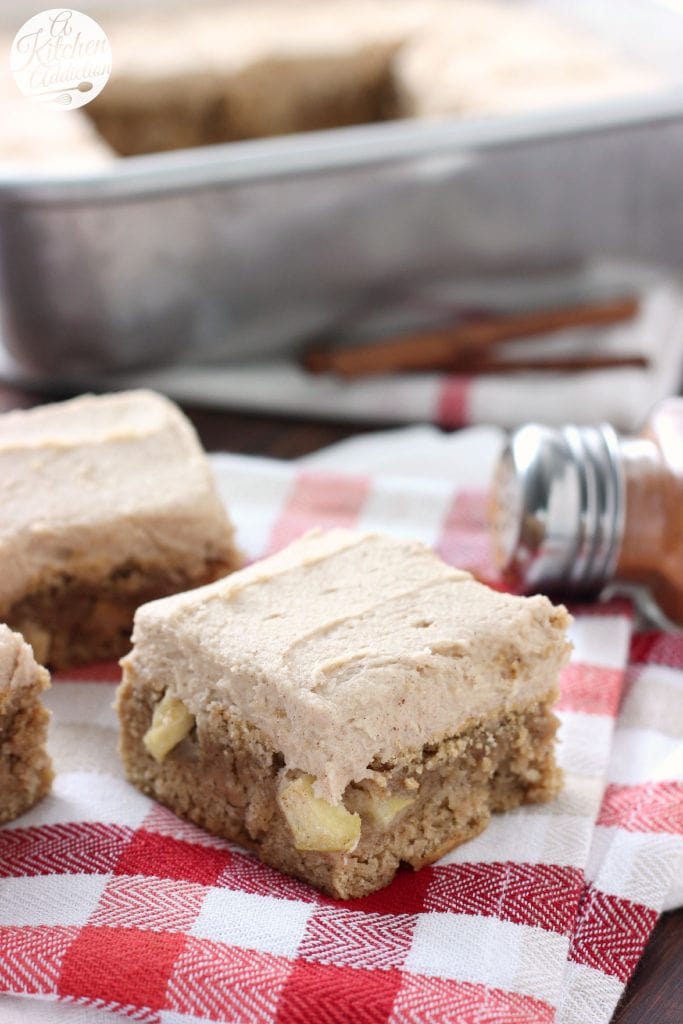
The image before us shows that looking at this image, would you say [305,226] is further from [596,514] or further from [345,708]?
[345,708]

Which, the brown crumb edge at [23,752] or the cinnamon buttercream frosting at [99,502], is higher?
the cinnamon buttercream frosting at [99,502]

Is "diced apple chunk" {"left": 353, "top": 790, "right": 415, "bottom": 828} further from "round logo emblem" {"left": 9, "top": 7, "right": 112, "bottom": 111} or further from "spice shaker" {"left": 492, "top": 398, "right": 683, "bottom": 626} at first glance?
"round logo emblem" {"left": 9, "top": 7, "right": 112, "bottom": 111}

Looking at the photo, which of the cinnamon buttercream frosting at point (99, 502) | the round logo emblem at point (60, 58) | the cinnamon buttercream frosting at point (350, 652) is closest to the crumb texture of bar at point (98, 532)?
the cinnamon buttercream frosting at point (99, 502)

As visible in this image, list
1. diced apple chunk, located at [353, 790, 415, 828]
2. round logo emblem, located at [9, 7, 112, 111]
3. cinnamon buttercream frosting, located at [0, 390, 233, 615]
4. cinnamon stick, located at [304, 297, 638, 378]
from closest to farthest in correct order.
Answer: diced apple chunk, located at [353, 790, 415, 828] < round logo emblem, located at [9, 7, 112, 111] < cinnamon buttercream frosting, located at [0, 390, 233, 615] < cinnamon stick, located at [304, 297, 638, 378]

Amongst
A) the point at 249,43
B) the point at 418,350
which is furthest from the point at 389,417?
the point at 249,43

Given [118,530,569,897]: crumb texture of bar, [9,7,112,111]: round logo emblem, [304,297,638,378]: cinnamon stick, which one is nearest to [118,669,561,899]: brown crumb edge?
[118,530,569,897]: crumb texture of bar

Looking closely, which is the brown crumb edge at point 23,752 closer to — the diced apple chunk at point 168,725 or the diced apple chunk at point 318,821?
the diced apple chunk at point 168,725

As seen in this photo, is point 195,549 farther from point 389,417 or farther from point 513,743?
point 389,417
